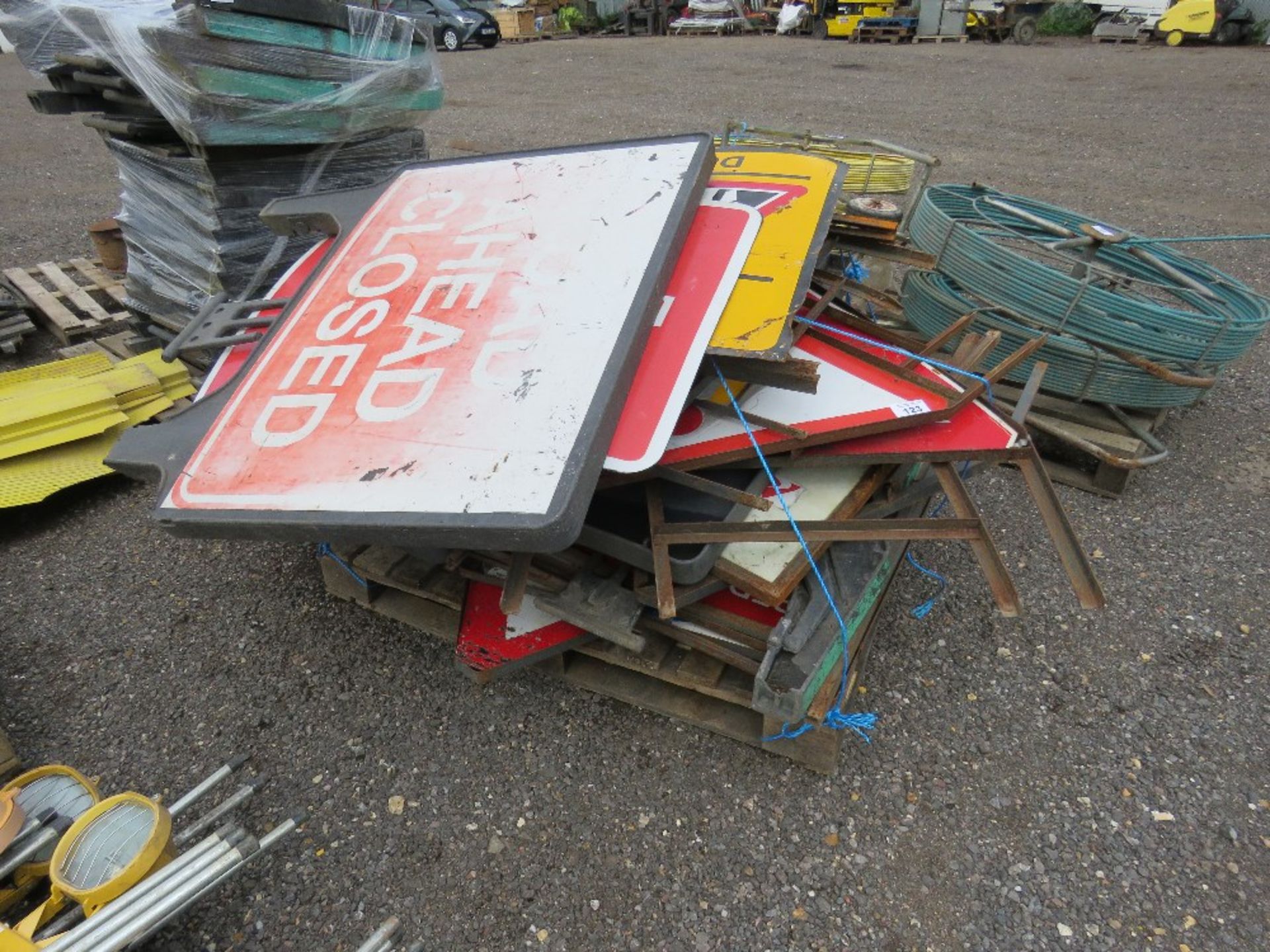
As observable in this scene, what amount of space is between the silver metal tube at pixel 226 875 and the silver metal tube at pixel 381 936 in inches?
12.6

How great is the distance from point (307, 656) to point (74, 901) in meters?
0.93

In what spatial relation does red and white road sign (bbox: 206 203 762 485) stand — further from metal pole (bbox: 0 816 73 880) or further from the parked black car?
the parked black car

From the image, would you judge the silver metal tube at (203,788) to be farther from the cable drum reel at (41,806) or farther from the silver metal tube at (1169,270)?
the silver metal tube at (1169,270)

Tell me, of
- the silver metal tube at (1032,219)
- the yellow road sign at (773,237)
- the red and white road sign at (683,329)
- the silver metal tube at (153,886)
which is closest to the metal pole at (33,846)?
the silver metal tube at (153,886)

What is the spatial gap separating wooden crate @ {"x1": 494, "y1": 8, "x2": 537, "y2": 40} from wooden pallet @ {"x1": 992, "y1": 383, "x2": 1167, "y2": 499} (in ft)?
59.8

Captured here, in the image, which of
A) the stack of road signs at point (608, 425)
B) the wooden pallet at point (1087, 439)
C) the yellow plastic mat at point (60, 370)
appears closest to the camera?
the stack of road signs at point (608, 425)

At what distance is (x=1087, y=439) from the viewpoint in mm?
3061

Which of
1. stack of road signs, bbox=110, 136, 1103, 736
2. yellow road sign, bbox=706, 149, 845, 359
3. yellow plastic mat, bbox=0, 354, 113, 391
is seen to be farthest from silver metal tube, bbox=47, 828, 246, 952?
yellow plastic mat, bbox=0, 354, 113, 391

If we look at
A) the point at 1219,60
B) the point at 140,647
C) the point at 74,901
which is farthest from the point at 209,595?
the point at 1219,60

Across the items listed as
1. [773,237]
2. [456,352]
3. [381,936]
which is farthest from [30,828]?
[773,237]

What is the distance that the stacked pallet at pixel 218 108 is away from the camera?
292 cm

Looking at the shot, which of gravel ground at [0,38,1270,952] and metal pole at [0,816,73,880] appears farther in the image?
gravel ground at [0,38,1270,952]

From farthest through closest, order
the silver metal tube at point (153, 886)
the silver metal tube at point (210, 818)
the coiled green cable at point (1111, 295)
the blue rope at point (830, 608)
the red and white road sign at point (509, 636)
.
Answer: the coiled green cable at point (1111, 295), the red and white road sign at point (509, 636), the blue rope at point (830, 608), the silver metal tube at point (210, 818), the silver metal tube at point (153, 886)

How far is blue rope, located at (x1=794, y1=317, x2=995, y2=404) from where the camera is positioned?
6.80ft
